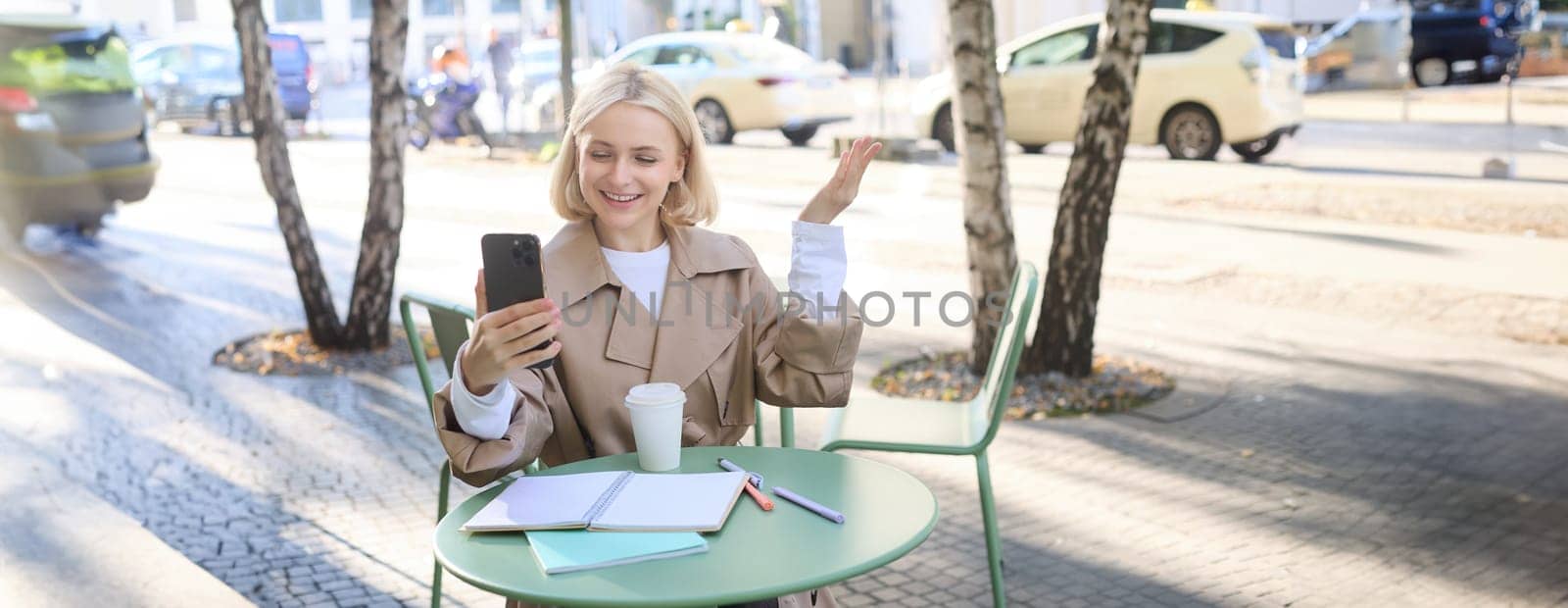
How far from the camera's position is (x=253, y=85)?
7172 millimetres

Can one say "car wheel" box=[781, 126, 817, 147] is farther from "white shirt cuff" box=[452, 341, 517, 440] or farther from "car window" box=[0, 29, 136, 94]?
"white shirt cuff" box=[452, 341, 517, 440]

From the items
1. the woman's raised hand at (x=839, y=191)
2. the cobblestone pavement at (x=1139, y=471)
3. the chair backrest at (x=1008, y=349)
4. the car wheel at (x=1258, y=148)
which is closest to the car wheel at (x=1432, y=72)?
the car wheel at (x=1258, y=148)

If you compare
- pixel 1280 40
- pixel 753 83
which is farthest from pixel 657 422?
pixel 753 83

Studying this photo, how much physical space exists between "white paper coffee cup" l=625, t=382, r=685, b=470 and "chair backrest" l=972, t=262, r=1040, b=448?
1226 mm

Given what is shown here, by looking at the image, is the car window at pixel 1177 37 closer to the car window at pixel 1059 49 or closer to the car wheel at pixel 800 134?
the car window at pixel 1059 49

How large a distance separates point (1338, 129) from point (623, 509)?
15929 mm

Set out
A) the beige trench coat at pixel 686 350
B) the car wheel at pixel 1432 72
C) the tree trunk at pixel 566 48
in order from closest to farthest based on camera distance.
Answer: the beige trench coat at pixel 686 350 < the tree trunk at pixel 566 48 < the car wheel at pixel 1432 72

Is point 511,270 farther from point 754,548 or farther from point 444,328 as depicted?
point 444,328

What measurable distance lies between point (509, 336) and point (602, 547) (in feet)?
1.18

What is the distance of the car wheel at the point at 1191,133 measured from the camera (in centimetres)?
1356

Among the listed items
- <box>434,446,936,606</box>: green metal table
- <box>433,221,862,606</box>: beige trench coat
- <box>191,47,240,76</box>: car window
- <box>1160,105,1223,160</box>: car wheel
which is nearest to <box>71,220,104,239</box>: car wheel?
<box>1160,105,1223,160</box>: car wheel

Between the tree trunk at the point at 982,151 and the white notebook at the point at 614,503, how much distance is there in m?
3.65

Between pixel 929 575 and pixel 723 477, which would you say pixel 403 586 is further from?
pixel 723 477

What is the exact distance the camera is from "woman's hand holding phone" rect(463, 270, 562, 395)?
2.18 metres
